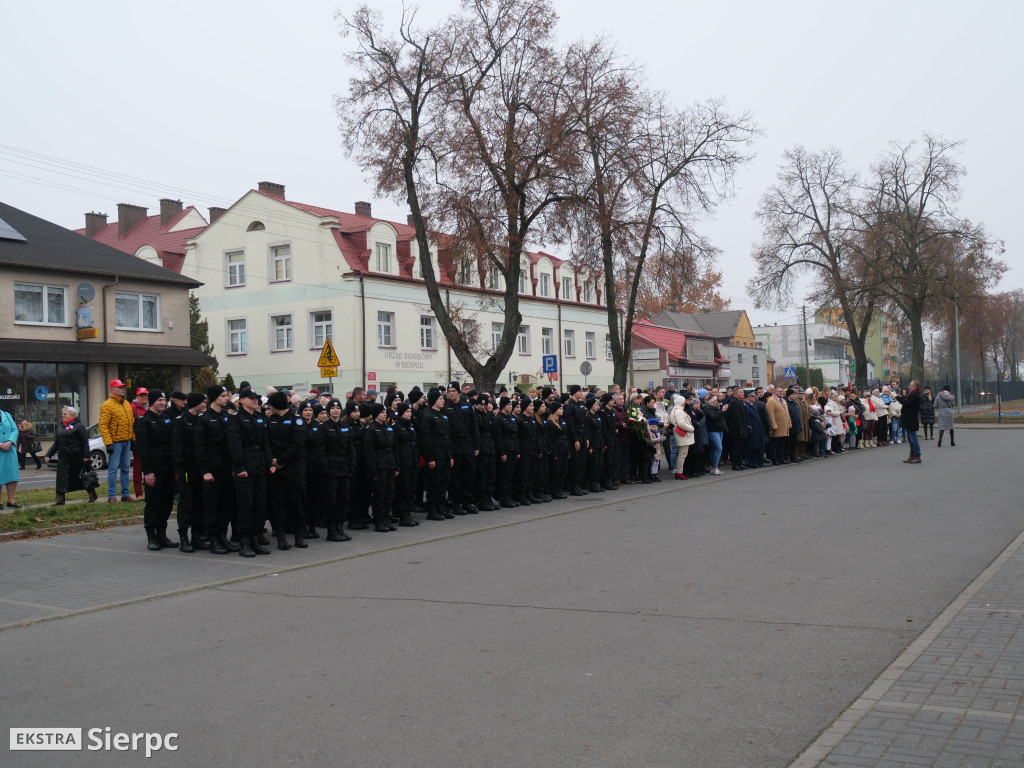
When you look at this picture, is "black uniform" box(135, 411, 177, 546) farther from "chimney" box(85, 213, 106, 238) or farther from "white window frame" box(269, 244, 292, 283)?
"chimney" box(85, 213, 106, 238)

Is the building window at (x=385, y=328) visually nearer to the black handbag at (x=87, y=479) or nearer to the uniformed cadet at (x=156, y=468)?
the black handbag at (x=87, y=479)

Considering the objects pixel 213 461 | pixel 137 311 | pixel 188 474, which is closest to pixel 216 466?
pixel 213 461

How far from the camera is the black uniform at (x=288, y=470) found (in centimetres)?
1135

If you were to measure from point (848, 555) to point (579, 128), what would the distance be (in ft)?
63.8

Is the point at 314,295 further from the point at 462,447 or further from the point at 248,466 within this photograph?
the point at 248,466

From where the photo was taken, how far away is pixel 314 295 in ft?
137

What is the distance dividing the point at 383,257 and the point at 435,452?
30512 millimetres

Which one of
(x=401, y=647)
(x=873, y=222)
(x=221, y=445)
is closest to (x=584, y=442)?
(x=221, y=445)

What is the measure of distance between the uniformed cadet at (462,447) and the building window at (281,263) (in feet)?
99.4

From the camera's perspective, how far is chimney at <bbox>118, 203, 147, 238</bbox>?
173 feet

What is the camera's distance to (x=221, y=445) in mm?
11016

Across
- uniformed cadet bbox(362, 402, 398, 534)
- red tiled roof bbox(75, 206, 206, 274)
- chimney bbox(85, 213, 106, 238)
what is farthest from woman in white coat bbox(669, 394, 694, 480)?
chimney bbox(85, 213, 106, 238)

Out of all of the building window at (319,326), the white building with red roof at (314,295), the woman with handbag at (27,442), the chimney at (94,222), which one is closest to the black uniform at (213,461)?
the woman with handbag at (27,442)

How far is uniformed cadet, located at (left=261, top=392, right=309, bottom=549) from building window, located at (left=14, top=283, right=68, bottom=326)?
77.0 ft
